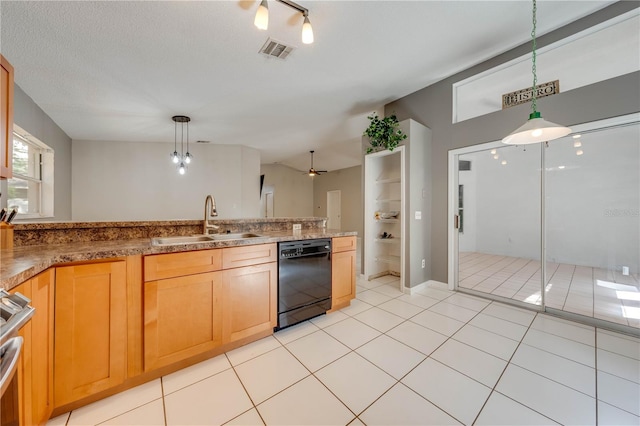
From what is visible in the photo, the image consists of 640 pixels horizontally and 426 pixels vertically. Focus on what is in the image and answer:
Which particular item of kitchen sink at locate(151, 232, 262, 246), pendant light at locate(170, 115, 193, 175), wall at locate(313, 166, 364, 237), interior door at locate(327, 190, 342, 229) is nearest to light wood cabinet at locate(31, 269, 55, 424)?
kitchen sink at locate(151, 232, 262, 246)

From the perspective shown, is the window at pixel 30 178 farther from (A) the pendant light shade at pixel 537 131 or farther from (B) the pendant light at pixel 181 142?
(A) the pendant light shade at pixel 537 131

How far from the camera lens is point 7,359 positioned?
65 centimetres

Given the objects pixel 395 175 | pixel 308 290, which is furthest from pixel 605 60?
pixel 308 290

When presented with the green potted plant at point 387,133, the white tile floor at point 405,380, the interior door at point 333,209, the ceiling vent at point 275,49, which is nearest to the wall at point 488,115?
the green potted plant at point 387,133

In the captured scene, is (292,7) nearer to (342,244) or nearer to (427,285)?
(342,244)

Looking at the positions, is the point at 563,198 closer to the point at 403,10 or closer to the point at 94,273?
the point at 403,10

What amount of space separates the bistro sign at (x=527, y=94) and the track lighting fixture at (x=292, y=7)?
102 inches

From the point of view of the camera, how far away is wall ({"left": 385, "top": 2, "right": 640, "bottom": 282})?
218 centimetres

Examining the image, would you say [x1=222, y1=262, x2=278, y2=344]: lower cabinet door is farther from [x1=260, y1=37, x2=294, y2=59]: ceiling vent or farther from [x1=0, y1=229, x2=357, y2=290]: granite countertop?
[x1=260, y1=37, x2=294, y2=59]: ceiling vent

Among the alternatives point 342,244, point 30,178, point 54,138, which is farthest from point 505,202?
point 54,138

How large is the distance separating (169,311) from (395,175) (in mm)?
3575

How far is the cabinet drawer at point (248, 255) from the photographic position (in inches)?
71.7

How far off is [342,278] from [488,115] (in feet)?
9.08

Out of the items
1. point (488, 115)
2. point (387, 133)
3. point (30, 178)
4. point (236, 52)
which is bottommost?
point (30, 178)
